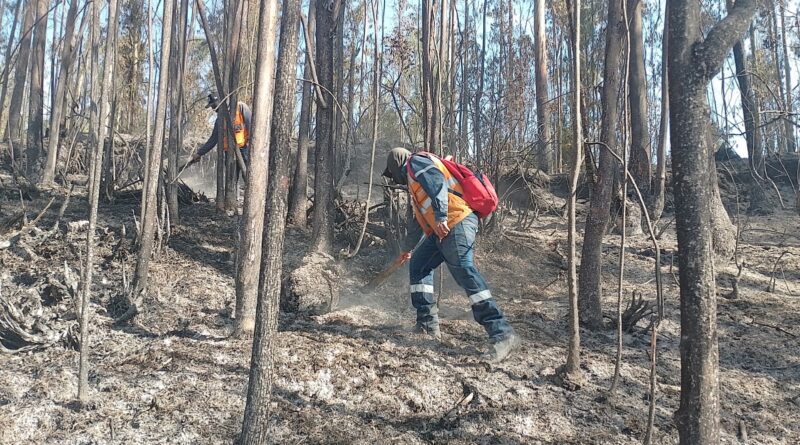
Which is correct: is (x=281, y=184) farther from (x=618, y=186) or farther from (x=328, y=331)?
(x=618, y=186)

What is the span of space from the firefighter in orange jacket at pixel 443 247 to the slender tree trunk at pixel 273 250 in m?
1.63

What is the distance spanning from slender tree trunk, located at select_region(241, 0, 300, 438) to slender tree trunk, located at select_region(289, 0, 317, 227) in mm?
3690

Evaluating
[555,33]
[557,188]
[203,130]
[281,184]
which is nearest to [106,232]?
[281,184]

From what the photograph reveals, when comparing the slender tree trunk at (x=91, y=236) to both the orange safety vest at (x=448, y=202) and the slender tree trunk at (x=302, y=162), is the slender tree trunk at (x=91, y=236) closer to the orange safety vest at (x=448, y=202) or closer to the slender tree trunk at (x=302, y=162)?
the orange safety vest at (x=448, y=202)

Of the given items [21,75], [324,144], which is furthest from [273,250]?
[21,75]

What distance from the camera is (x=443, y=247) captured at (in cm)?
418

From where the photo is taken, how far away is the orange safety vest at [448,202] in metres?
4.18

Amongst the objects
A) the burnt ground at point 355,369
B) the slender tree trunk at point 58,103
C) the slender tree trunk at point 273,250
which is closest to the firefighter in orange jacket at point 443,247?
the burnt ground at point 355,369

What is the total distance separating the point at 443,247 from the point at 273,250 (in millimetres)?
1854

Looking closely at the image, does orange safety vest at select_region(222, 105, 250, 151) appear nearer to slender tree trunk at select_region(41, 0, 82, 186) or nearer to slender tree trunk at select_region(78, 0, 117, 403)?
slender tree trunk at select_region(41, 0, 82, 186)

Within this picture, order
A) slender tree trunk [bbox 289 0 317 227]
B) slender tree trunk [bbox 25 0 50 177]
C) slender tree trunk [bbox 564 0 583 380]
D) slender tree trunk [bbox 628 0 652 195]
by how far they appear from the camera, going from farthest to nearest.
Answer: slender tree trunk [bbox 25 0 50 177], slender tree trunk [bbox 628 0 652 195], slender tree trunk [bbox 289 0 317 227], slender tree trunk [bbox 564 0 583 380]

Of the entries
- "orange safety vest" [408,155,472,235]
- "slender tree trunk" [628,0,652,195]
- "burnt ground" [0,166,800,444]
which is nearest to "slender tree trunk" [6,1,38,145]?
"burnt ground" [0,166,800,444]

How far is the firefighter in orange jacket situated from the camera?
400cm

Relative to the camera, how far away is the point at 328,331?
434 cm
